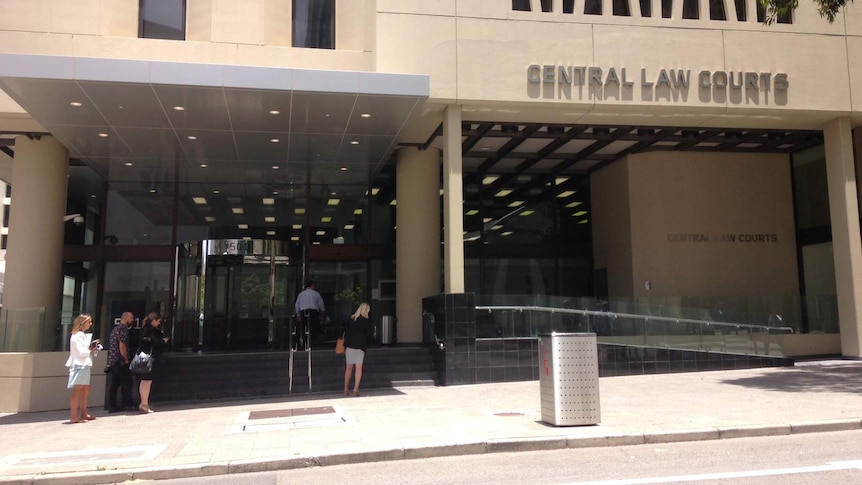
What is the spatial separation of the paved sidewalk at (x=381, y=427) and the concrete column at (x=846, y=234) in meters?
4.07

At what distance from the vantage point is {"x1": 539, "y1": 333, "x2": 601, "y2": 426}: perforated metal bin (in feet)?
29.8

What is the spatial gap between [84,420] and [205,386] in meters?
2.78

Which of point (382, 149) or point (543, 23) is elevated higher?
point (543, 23)

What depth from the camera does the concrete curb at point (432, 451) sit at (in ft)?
23.9

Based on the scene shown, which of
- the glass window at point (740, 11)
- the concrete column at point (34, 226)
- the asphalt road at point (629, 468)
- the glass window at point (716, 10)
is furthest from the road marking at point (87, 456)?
the glass window at point (740, 11)

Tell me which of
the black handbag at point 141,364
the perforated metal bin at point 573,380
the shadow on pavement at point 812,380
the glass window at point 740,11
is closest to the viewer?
the perforated metal bin at point 573,380

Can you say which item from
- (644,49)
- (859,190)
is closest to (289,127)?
(644,49)

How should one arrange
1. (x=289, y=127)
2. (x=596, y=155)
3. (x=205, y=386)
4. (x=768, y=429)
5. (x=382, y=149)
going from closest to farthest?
(x=768, y=429)
(x=205, y=386)
(x=289, y=127)
(x=382, y=149)
(x=596, y=155)

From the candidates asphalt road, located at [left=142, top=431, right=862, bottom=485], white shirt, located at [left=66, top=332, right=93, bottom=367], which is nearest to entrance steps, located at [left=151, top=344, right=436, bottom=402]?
white shirt, located at [left=66, top=332, right=93, bottom=367]

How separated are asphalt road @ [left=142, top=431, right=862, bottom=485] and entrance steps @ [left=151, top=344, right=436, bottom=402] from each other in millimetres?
7014

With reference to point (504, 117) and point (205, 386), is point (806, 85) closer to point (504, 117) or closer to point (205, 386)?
point (504, 117)

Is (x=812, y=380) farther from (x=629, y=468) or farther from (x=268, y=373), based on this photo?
(x=268, y=373)

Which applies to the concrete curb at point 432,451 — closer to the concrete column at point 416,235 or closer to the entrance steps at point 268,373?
the entrance steps at point 268,373

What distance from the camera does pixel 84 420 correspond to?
1167 centimetres
